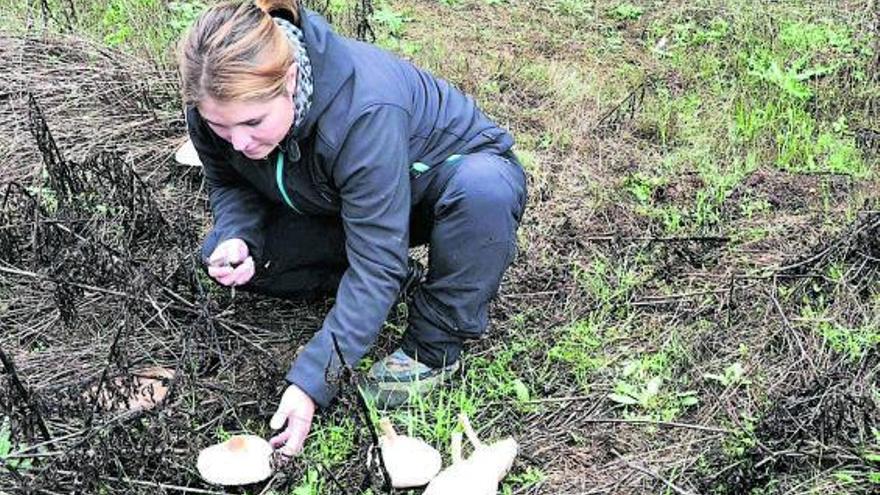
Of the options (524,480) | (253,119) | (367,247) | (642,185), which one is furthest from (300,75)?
(642,185)

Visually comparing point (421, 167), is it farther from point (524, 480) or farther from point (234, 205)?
point (524, 480)

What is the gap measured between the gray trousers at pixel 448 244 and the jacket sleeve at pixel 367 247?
188 mm

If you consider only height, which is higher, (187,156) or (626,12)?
(187,156)

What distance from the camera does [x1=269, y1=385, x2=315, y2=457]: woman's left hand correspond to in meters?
2.44

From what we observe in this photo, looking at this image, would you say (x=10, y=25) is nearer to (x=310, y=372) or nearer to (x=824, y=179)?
(x=310, y=372)

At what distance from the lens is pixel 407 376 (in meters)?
2.79

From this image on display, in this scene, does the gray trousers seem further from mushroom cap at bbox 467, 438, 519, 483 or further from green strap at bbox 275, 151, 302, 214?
mushroom cap at bbox 467, 438, 519, 483

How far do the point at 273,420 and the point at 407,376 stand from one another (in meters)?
0.48

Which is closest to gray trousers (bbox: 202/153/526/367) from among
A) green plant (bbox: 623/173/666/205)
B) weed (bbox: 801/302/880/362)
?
weed (bbox: 801/302/880/362)

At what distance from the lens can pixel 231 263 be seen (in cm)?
283

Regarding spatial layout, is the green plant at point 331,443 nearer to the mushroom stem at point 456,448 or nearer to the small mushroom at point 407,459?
the small mushroom at point 407,459

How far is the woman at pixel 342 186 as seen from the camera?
2234 mm

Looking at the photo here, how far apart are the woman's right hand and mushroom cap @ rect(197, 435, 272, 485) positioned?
0.60 m

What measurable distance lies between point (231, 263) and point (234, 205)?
7.5 inches
